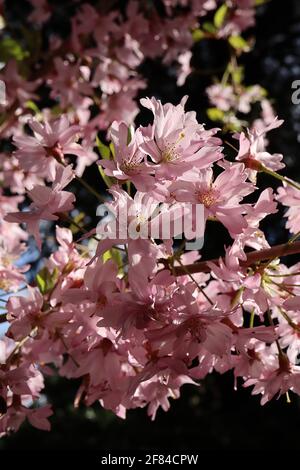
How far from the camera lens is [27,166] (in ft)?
3.57

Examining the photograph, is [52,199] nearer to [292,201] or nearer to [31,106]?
[292,201]

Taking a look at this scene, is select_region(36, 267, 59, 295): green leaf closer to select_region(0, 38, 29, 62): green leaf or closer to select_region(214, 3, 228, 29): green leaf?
select_region(0, 38, 29, 62): green leaf

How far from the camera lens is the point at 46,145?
1080mm

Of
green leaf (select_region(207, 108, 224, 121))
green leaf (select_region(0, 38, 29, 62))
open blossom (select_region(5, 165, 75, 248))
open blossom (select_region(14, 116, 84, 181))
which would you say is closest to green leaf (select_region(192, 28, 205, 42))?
green leaf (select_region(207, 108, 224, 121))

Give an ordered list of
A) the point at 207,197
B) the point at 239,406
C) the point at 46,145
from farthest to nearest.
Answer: the point at 239,406
the point at 46,145
the point at 207,197

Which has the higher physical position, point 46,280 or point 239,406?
point 46,280

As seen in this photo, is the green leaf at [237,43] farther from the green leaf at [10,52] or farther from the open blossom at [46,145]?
the open blossom at [46,145]

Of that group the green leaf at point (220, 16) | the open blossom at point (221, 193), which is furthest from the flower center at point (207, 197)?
the green leaf at point (220, 16)

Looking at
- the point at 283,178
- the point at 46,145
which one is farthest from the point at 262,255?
the point at 46,145

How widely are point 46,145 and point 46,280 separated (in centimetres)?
27

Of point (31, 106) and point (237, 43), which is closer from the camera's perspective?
point (31, 106)

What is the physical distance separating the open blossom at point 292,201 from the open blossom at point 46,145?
397 mm

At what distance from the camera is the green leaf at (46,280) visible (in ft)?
3.74

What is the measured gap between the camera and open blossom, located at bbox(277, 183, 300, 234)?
97cm
